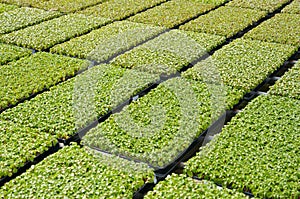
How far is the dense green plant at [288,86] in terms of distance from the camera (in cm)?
508

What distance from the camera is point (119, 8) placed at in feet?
28.2

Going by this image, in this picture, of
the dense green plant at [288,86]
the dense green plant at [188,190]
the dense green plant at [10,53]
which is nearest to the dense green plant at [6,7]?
the dense green plant at [10,53]

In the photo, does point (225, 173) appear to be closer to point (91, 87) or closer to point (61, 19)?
point (91, 87)

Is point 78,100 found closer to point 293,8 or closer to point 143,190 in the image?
point 143,190

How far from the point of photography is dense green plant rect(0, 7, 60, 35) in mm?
7668

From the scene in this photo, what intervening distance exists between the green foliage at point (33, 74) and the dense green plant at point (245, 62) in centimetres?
177

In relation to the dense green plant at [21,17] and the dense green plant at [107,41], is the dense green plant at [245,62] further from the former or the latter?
the dense green plant at [21,17]

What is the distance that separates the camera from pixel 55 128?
4508mm

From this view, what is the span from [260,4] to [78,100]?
17.2ft

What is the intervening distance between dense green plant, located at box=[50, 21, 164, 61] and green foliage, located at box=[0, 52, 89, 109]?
25 centimetres

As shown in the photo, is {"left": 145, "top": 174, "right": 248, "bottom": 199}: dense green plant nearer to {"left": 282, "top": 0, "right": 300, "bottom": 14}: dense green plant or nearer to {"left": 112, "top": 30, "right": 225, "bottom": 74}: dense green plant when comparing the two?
{"left": 112, "top": 30, "right": 225, "bottom": 74}: dense green plant

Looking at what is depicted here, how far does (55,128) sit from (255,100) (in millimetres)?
2413

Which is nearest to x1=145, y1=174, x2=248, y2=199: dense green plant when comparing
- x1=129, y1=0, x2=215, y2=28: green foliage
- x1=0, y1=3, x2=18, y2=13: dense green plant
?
x1=129, y1=0, x2=215, y2=28: green foliage

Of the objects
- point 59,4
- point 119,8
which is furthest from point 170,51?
point 59,4
